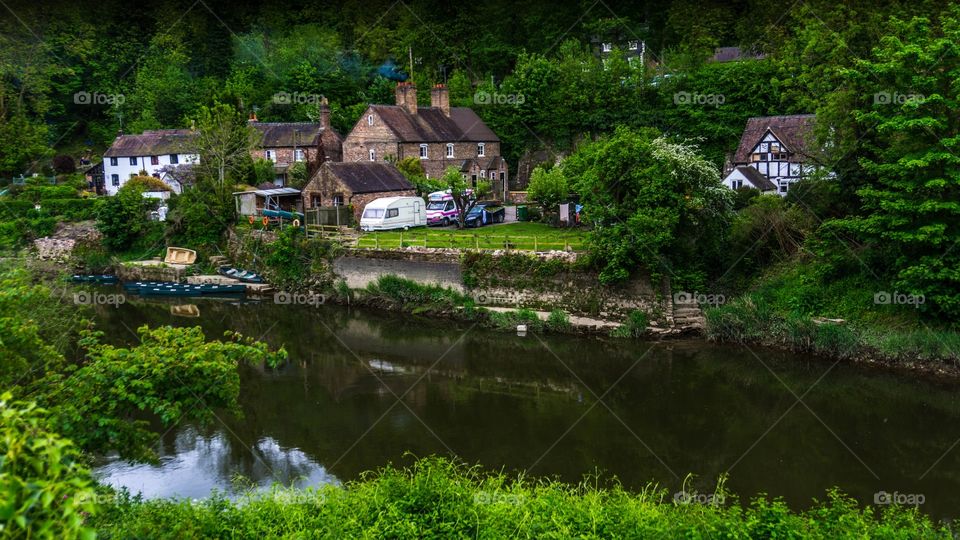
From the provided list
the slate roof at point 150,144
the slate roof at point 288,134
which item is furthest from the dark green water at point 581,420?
the slate roof at point 150,144

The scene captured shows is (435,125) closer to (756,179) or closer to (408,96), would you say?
(408,96)

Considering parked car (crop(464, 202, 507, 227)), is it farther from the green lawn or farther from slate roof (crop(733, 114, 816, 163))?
slate roof (crop(733, 114, 816, 163))

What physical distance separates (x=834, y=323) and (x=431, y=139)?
29.2 m

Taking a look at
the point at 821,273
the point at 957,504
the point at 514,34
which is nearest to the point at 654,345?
the point at 821,273

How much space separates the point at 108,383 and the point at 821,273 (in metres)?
22.3

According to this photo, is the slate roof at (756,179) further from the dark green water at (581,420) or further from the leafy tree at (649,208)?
the dark green water at (581,420)

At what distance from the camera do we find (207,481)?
15133 mm

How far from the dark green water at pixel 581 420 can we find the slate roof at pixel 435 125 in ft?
73.0

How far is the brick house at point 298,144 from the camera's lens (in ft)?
159

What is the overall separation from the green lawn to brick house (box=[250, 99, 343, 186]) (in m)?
14.5

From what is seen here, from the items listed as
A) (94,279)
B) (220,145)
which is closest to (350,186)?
(220,145)

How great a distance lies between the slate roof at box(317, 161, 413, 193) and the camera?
127 feet

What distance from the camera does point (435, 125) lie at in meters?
48.5

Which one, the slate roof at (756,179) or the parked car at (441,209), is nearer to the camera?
the slate roof at (756,179)
